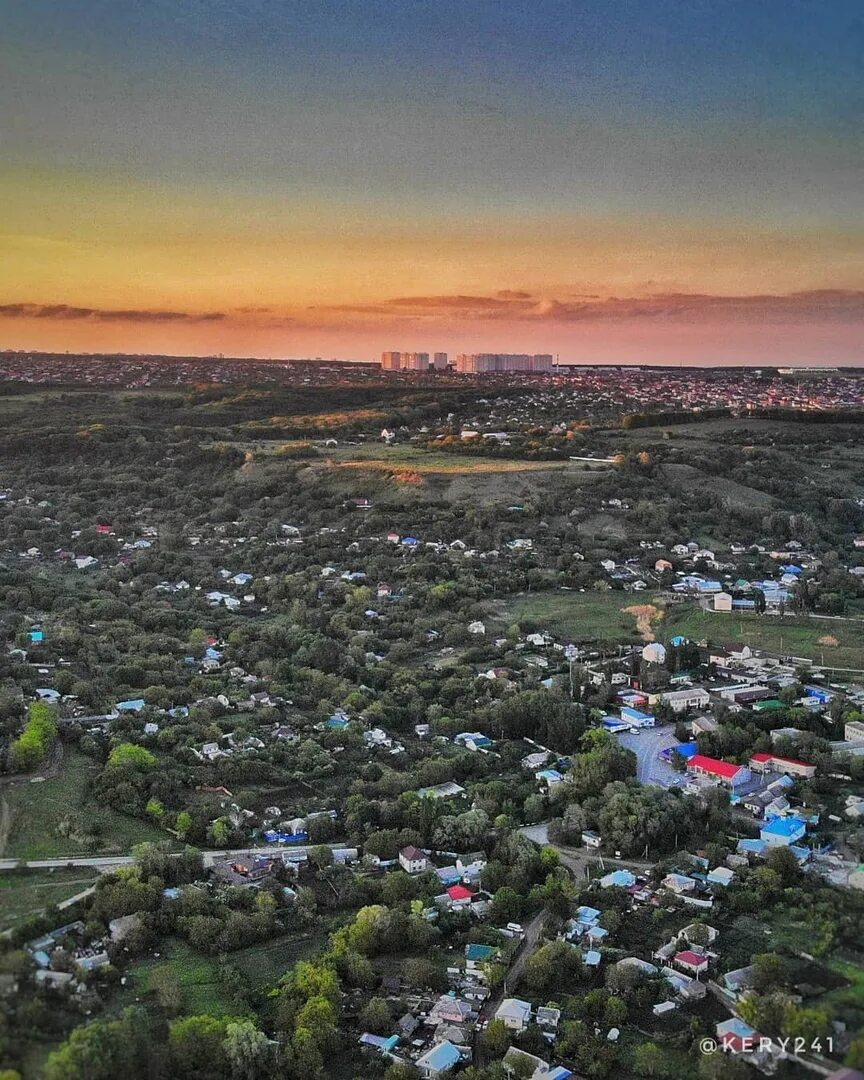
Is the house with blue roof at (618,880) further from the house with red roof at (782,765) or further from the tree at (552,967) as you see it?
the house with red roof at (782,765)

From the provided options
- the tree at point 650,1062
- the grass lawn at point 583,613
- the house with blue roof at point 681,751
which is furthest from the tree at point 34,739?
the grass lawn at point 583,613

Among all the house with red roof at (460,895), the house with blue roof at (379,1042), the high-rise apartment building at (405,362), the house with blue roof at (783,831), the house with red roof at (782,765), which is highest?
the high-rise apartment building at (405,362)

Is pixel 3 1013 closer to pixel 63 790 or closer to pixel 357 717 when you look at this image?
pixel 63 790

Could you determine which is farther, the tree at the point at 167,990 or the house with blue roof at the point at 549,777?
the house with blue roof at the point at 549,777

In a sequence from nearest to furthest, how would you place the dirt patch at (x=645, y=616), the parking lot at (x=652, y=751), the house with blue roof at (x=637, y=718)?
the parking lot at (x=652, y=751) < the house with blue roof at (x=637, y=718) < the dirt patch at (x=645, y=616)

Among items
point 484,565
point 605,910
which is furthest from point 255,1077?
point 484,565

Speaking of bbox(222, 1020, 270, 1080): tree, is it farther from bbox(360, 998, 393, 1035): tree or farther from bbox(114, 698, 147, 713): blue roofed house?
bbox(114, 698, 147, 713): blue roofed house

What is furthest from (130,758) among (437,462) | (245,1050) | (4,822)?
(437,462)

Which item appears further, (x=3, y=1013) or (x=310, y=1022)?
(x=310, y=1022)
